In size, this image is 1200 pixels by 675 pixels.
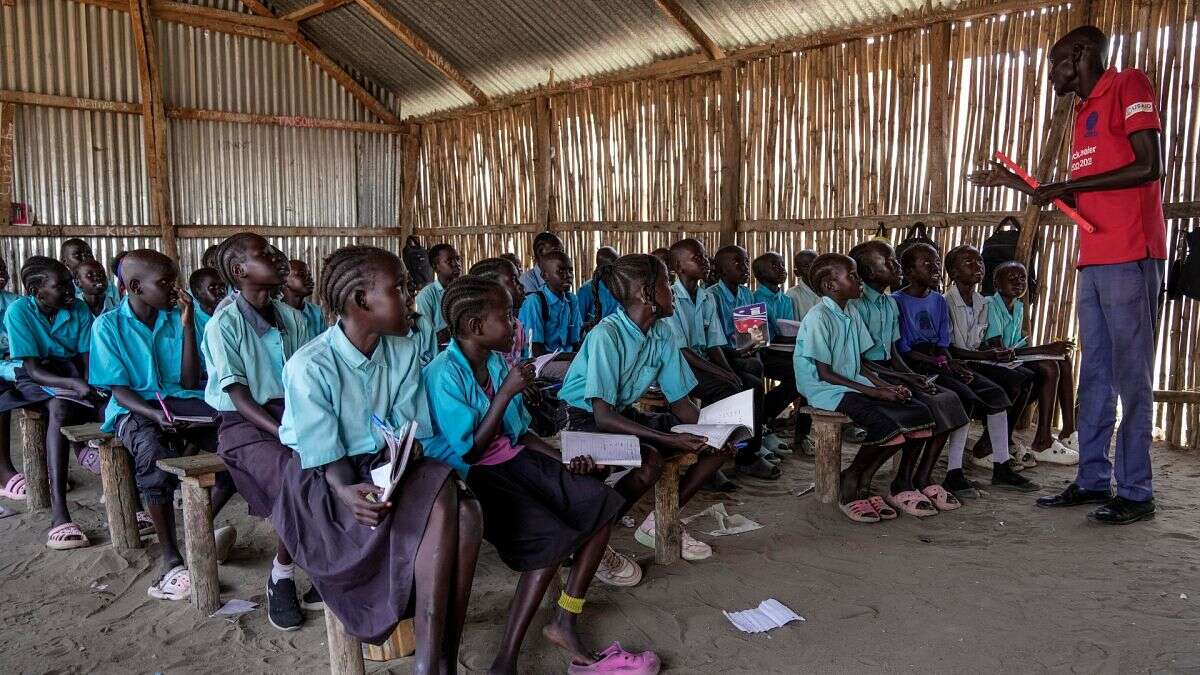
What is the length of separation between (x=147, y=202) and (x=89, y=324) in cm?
615

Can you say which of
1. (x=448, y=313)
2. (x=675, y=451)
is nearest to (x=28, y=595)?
(x=448, y=313)

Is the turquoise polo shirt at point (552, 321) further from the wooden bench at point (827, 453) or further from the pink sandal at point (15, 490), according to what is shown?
the pink sandal at point (15, 490)

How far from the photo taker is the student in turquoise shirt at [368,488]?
2.21 meters

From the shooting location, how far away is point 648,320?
11.5 feet

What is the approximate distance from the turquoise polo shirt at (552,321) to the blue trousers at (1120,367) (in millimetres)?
3185

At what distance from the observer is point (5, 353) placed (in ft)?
16.2

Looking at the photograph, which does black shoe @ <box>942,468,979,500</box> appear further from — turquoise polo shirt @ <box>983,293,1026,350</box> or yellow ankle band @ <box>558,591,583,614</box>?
yellow ankle band @ <box>558,591,583,614</box>

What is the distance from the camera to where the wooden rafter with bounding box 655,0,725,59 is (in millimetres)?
7383

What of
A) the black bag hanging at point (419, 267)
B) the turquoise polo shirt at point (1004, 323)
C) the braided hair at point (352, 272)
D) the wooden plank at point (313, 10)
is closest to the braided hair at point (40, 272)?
the braided hair at point (352, 272)

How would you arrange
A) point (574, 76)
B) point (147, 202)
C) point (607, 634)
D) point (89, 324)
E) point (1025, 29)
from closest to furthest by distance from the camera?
point (607, 634) → point (89, 324) → point (1025, 29) → point (574, 76) → point (147, 202)

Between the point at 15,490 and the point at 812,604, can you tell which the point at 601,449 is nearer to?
the point at 812,604

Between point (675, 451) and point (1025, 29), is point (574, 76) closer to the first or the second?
point (1025, 29)

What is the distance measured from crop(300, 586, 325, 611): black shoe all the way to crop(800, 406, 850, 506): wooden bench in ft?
8.63

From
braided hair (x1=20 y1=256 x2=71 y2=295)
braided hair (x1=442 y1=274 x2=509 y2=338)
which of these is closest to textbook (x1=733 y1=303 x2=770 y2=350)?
braided hair (x1=442 y1=274 x2=509 y2=338)
